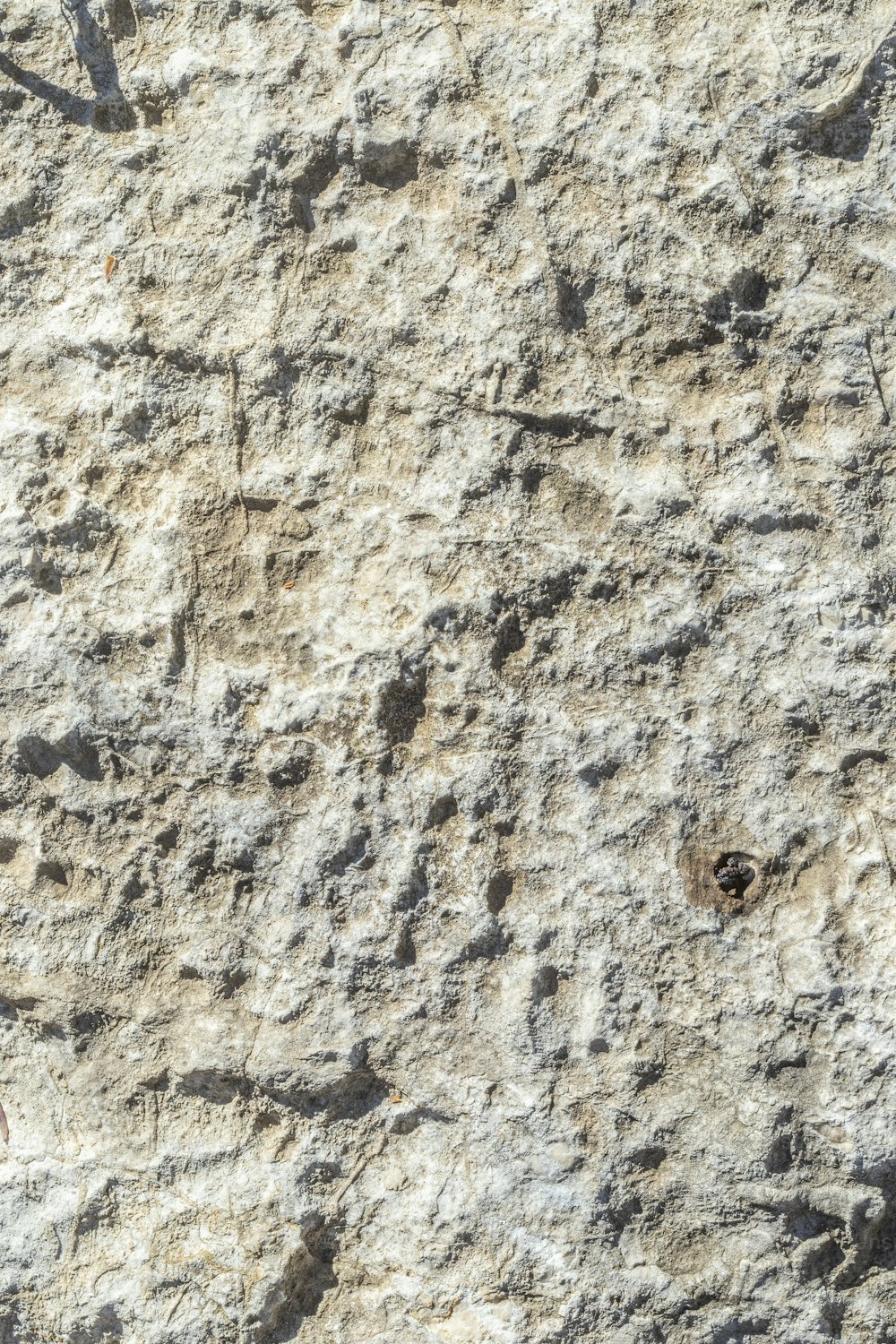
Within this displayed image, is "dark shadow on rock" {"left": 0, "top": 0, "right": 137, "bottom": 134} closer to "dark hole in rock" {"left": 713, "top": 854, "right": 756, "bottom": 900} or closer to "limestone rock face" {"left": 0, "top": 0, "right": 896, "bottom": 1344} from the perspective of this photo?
"limestone rock face" {"left": 0, "top": 0, "right": 896, "bottom": 1344}

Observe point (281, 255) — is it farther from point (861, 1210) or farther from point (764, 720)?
point (861, 1210)

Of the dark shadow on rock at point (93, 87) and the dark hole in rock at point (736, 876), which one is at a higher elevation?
the dark shadow on rock at point (93, 87)

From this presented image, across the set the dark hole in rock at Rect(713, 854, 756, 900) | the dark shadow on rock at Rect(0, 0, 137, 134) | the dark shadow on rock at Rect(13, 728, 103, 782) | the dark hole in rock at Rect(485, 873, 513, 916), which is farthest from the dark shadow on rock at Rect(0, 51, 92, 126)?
the dark hole in rock at Rect(713, 854, 756, 900)

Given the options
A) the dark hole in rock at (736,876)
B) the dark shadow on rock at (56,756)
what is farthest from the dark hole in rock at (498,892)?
the dark shadow on rock at (56,756)

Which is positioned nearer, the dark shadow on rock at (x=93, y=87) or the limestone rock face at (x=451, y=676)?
the limestone rock face at (x=451, y=676)

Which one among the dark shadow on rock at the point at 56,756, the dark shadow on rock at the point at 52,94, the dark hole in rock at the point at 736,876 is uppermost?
the dark shadow on rock at the point at 52,94

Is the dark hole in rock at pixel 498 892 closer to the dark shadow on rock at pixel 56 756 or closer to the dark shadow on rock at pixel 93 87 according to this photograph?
the dark shadow on rock at pixel 56 756

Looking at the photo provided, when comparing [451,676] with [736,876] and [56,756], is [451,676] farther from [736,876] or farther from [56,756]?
Answer: [56,756]
